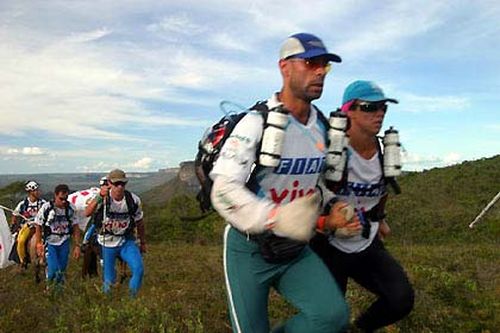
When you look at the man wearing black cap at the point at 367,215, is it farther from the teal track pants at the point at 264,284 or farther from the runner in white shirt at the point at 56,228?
the runner in white shirt at the point at 56,228

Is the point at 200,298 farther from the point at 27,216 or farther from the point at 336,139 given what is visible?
the point at 27,216

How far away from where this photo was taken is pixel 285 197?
448cm

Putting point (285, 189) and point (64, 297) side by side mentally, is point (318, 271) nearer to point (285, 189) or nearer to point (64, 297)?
point (285, 189)

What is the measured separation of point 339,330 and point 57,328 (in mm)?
4399

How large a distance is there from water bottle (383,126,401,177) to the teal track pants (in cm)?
136

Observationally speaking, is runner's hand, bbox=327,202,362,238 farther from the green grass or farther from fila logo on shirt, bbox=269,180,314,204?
the green grass

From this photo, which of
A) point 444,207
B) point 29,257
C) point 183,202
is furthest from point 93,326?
point 183,202

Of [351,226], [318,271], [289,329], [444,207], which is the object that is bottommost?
[444,207]

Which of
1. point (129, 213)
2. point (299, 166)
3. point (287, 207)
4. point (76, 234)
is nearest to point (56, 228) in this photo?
point (76, 234)

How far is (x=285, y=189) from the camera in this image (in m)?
4.46

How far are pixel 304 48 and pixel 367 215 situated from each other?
1.91m

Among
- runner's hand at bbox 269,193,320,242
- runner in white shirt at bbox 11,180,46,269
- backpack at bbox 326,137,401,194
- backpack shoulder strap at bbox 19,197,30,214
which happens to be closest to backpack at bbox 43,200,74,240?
runner in white shirt at bbox 11,180,46,269

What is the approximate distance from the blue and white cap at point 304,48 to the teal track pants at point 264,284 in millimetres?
1328

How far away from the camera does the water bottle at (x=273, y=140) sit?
4180 millimetres
